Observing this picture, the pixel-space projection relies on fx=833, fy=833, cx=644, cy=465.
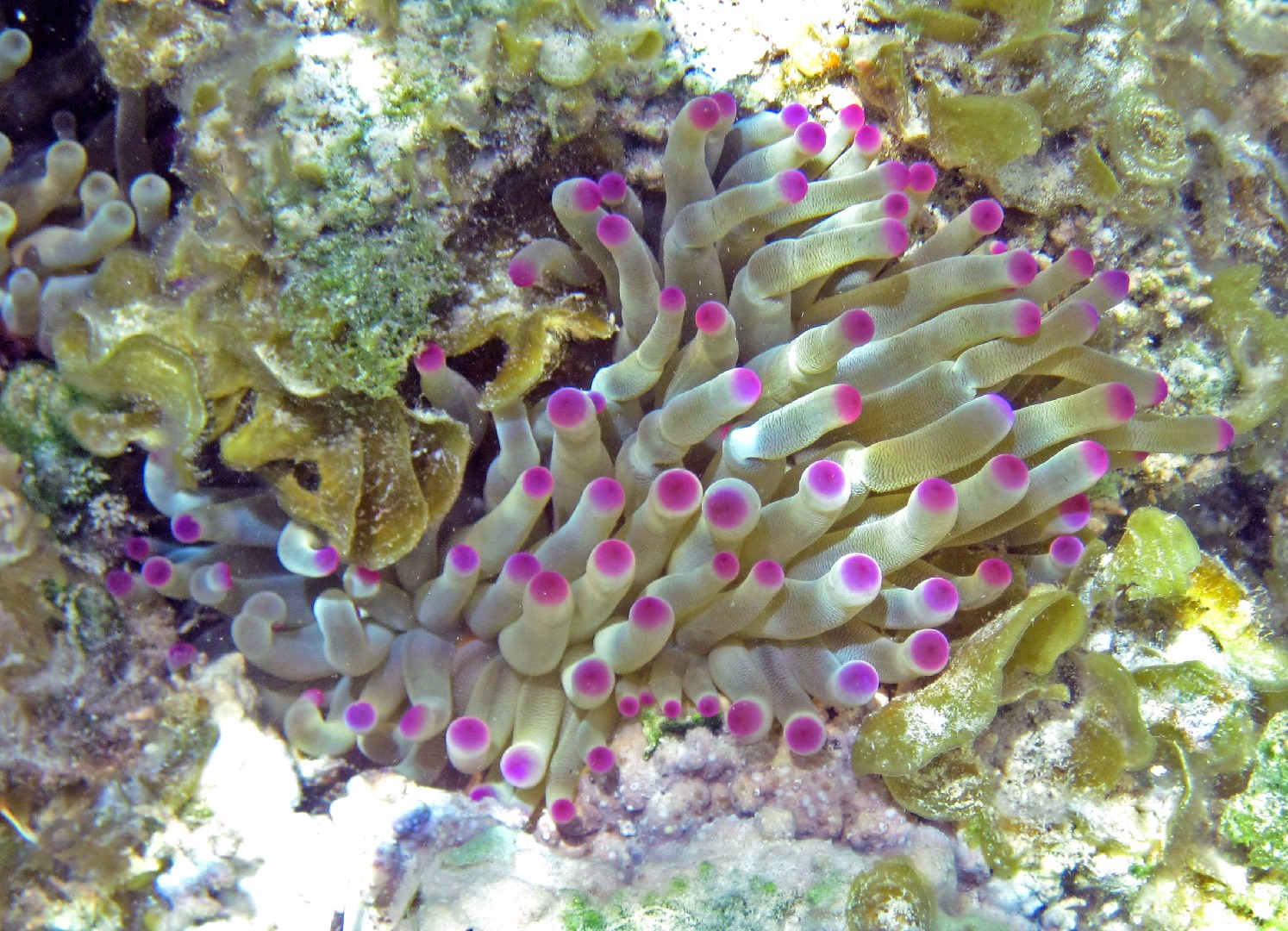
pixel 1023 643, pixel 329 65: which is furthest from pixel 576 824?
pixel 329 65

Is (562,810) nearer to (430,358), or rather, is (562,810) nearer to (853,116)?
(430,358)

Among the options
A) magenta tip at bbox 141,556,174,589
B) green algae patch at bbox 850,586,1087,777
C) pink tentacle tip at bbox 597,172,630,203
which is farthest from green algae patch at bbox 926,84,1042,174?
magenta tip at bbox 141,556,174,589

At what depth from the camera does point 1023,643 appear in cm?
237

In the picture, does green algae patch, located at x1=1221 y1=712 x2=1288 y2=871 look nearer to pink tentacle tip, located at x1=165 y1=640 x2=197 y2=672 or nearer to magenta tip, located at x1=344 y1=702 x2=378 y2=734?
magenta tip, located at x1=344 y1=702 x2=378 y2=734

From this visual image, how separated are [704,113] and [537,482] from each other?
1152 millimetres

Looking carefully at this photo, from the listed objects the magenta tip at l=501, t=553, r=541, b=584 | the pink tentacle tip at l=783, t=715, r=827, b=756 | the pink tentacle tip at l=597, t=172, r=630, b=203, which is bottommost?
the pink tentacle tip at l=783, t=715, r=827, b=756

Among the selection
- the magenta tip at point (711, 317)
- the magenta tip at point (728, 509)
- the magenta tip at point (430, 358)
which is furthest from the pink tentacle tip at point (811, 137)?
the magenta tip at point (430, 358)

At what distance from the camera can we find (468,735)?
85.8 inches

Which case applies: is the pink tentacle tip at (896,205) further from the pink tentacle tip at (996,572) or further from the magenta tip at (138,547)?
the magenta tip at (138,547)

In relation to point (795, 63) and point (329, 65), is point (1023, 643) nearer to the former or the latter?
point (795, 63)

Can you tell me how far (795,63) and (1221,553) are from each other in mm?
2659

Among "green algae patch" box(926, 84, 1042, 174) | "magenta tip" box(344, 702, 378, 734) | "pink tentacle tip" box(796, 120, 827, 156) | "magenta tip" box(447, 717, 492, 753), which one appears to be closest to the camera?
"magenta tip" box(447, 717, 492, 753)

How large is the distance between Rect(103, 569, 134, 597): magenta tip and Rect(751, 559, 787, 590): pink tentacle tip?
177 centimetres

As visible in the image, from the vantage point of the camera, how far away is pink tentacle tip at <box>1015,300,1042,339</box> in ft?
7.63
